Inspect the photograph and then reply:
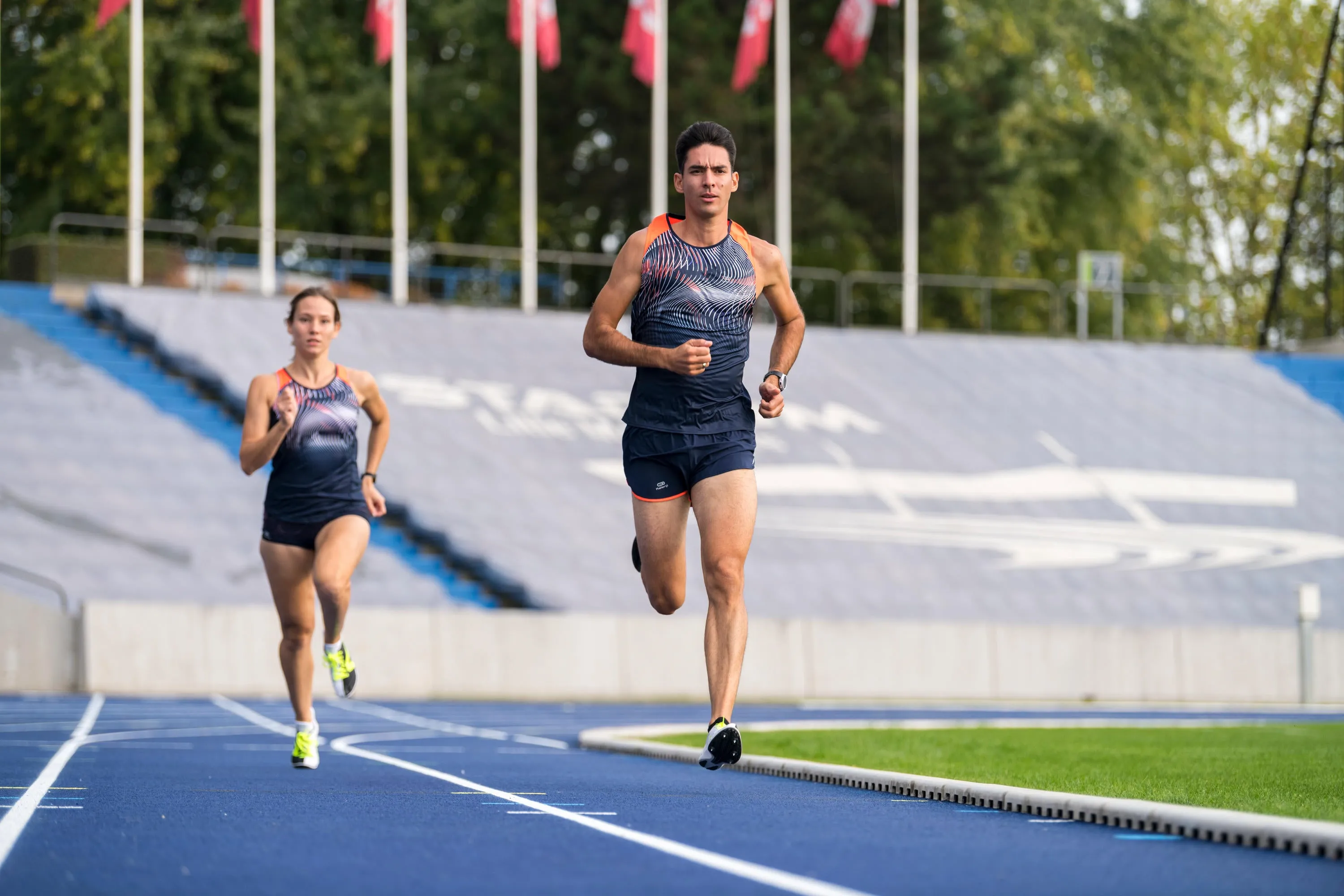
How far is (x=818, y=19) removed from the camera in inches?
1866

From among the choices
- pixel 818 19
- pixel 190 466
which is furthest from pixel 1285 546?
pixel 818 19

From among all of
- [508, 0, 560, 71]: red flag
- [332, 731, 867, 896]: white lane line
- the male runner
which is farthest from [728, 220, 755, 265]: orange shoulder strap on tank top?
[508, 0, 560, 71]: red flag

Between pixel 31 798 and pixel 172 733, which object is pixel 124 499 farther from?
pixel 31 798

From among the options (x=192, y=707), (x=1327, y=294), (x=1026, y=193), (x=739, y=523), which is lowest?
(x=192, y=707)

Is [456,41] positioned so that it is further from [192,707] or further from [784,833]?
[784,833]

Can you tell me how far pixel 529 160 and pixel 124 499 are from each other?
12.2 m

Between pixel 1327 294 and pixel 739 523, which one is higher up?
pixel 1327 294

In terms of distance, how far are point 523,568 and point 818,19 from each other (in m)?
24.0

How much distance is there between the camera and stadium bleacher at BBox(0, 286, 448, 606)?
25812mm

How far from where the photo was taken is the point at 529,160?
3644cm

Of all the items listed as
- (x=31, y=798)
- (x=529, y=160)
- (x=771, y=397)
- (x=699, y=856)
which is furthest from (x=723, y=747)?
(x=529, y=160)

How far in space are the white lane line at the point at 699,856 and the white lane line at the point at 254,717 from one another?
18.3 feet

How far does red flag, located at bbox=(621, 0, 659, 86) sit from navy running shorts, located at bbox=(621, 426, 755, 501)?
90.0 feet

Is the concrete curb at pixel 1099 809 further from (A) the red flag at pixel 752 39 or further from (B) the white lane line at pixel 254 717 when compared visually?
(A) the red flag at pixel 752 39
